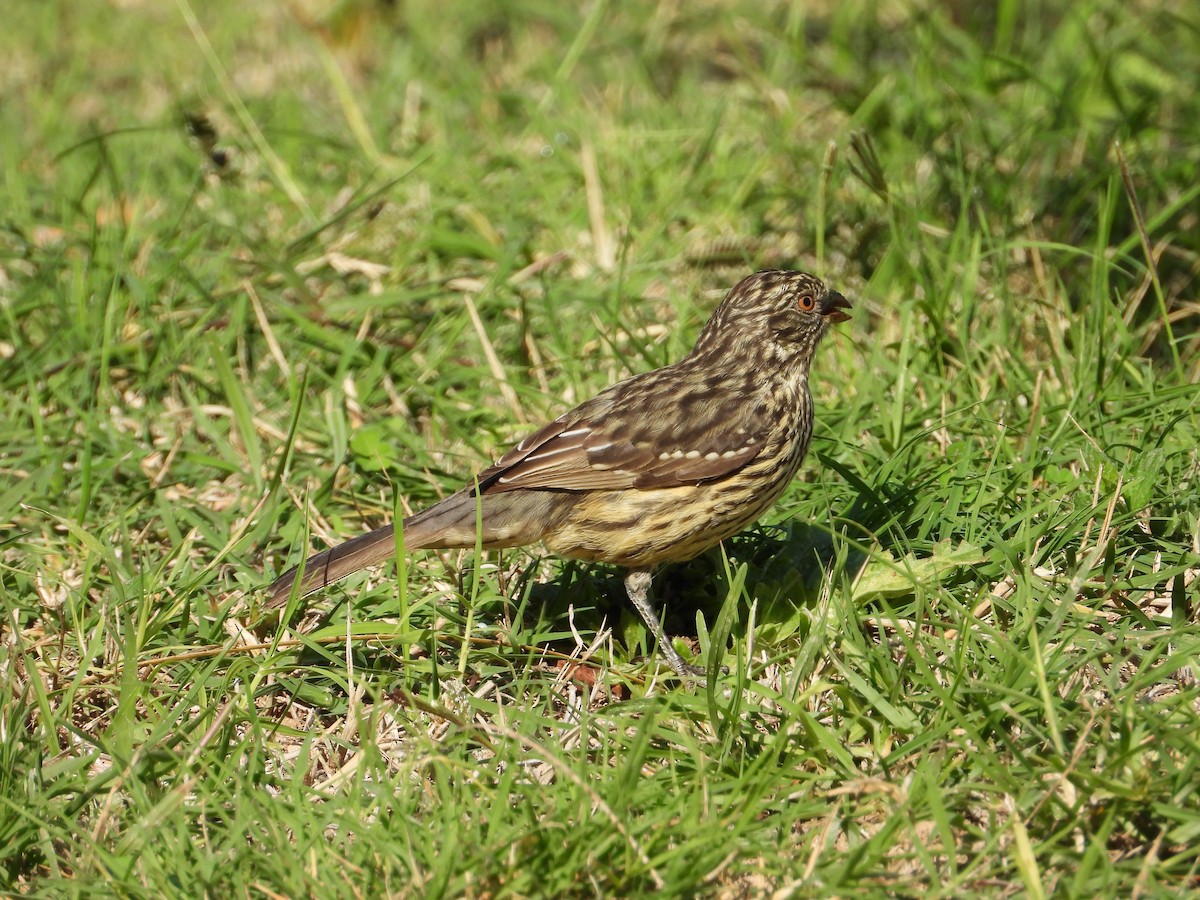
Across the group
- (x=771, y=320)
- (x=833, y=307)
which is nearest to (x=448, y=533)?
(x=771, y=320)

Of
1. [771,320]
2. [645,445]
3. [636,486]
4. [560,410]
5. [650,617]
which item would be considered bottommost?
[650,617]

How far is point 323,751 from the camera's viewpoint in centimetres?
426

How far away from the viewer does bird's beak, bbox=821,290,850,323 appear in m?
5.24

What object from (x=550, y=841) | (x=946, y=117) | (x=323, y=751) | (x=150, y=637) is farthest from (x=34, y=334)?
(x=946, y=117)

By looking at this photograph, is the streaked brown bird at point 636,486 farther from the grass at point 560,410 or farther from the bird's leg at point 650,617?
the grass at point 560,410

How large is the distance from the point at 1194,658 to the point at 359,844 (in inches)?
96.7

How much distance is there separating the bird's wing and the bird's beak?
53 centimetres

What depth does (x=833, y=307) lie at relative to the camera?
527cm

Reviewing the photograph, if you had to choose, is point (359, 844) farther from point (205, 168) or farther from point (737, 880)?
point (205, 168)

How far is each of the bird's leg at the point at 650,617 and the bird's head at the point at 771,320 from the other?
915 millimetres

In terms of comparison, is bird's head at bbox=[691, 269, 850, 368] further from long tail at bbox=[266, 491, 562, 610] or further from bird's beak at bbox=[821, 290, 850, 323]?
long tail at bbox=[266, 491, 562, 610]

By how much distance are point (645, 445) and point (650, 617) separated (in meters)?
0.60

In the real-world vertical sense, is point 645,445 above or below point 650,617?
above

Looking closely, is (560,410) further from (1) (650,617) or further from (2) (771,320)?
(1) (650,617)
